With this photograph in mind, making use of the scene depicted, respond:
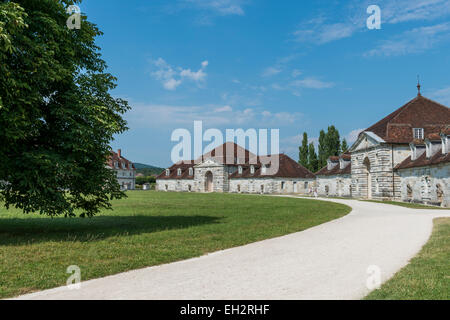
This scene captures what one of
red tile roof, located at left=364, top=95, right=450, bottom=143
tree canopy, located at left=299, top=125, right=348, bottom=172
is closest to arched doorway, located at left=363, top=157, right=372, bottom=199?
red tile roof, located at left=364, top=95, right=450, bottom=143

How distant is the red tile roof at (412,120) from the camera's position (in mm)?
34688

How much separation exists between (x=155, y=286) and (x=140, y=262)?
1.84m

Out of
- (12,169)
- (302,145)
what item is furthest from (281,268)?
(302,145)

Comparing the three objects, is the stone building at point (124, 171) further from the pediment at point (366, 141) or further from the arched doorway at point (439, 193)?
the arched doorway at point (439, 193)

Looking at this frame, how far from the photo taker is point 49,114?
11258 millimetres

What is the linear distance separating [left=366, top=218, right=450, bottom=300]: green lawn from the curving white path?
0.27 m

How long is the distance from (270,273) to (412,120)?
113ft

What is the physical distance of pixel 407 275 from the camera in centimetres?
Answer: 634

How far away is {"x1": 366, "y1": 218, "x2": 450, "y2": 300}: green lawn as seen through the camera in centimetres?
523

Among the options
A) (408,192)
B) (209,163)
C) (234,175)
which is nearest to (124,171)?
(209,163)

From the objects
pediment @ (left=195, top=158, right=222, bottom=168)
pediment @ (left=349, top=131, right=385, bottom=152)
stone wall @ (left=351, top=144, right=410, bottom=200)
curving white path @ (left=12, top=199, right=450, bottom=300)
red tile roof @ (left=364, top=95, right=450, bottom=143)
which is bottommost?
curving white path @ (left=12, top=199, right=450, bottom=300)

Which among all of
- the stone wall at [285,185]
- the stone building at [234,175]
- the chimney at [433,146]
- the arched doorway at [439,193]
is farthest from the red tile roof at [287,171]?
the arched doorway at [439,193]

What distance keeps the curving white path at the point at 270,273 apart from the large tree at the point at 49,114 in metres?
4.94

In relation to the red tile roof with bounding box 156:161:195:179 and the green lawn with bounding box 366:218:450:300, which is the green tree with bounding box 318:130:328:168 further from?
the green lawn with bounding box 366:218:450:300
